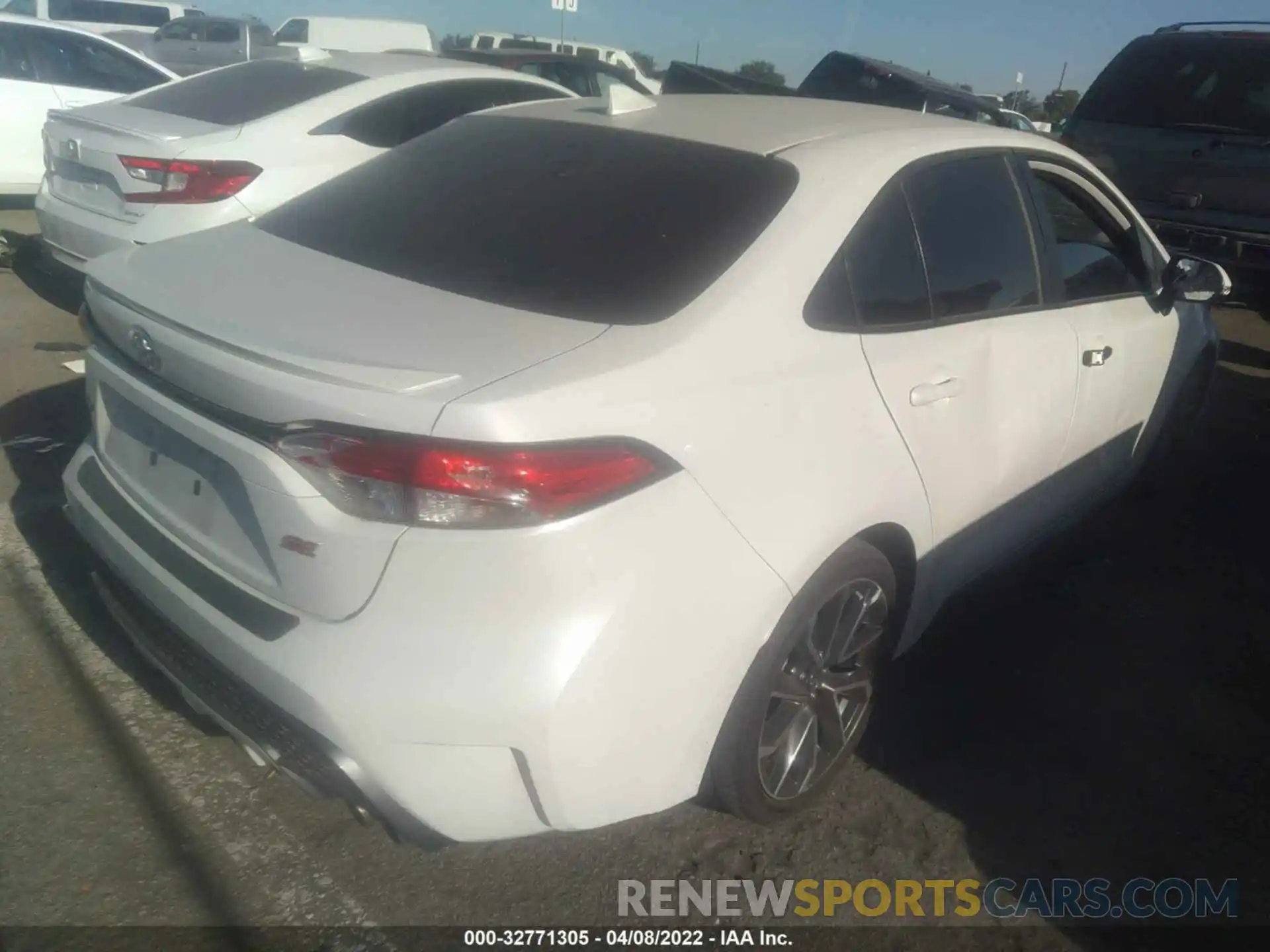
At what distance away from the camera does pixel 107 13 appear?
79.0ft

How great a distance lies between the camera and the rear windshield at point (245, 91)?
551 centimetres

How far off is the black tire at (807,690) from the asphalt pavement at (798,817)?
0.53 ft

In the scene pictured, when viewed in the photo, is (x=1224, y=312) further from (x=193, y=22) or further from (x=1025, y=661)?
(x=193, y=22)

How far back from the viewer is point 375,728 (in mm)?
1939

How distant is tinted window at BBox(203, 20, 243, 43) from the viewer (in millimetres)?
24562

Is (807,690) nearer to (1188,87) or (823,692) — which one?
(823,692)

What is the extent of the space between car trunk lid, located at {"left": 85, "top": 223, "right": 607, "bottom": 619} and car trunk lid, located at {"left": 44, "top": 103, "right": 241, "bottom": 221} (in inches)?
113

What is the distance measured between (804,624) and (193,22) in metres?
27.0

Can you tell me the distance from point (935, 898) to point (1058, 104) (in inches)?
1359

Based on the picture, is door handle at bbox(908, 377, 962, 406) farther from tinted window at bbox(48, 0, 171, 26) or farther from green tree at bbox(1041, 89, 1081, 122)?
green tree at bbox(1041, 89, 1081, 122)

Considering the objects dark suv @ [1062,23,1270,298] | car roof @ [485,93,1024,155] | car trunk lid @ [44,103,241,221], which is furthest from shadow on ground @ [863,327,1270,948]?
car trunk lid @ [44,103,241,221]

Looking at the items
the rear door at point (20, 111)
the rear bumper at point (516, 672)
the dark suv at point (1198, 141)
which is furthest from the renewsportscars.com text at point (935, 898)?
the rear door at point (20, 111)

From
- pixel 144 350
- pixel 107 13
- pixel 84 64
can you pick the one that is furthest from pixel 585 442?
pixel 107 13

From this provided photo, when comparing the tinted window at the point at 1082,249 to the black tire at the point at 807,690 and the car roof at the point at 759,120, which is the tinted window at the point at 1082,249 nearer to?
the car roof at the point at 759,120
